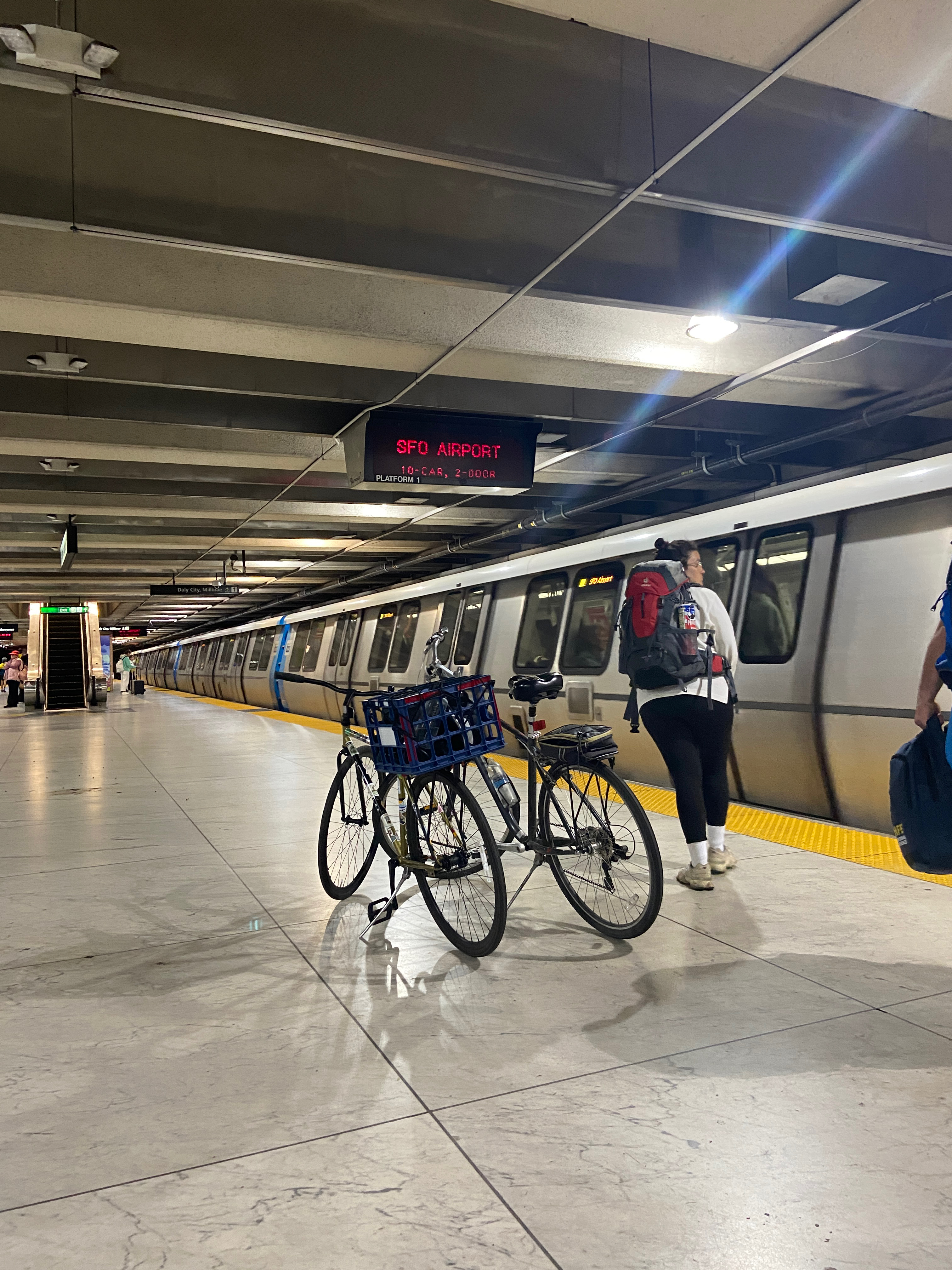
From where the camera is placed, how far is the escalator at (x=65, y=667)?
29.3m

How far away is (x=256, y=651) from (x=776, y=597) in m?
23.1

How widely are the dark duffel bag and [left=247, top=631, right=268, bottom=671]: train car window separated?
25.4 metres

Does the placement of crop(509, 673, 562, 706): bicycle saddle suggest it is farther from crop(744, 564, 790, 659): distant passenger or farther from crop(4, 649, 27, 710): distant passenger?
crop(4, 649, 27, 710): distant passenger

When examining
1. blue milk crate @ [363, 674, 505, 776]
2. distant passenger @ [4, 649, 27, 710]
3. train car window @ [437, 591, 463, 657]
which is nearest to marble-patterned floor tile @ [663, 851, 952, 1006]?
blue milk crate @ [363, 674, 505, 776]

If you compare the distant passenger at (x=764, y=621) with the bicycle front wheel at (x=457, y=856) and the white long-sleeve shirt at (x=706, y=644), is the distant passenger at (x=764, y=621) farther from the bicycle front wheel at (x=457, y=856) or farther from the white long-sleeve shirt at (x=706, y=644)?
the bicycle front wheel at (x=457, y=856)

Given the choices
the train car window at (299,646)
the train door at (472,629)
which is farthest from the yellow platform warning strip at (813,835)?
the train car window at (299,646)

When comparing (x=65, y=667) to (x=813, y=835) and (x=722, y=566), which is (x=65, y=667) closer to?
(x=722, y=566)

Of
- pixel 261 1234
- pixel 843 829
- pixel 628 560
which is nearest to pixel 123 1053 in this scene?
pixel 261 1234

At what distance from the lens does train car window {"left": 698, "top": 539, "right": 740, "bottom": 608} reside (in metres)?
8.16

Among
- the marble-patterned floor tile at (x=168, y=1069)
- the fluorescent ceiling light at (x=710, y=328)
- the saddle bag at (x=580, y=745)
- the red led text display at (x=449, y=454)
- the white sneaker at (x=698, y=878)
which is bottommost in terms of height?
the marble-patterned floor tile at (x=168, y=1069)

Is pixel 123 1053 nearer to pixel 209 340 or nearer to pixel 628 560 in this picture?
pixel 209 340

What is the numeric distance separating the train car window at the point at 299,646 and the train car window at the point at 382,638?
200 inches

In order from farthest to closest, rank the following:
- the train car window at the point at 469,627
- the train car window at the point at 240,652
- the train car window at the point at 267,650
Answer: the train car window at the point at 240,652 → the train car window at the point at 267,650 → the train car window at the point at 469,627

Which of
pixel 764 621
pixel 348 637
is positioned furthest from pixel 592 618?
pixel 348 637
